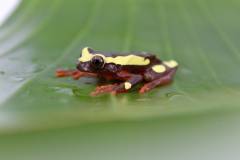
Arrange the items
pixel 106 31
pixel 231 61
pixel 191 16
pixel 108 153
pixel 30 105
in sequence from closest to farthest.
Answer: pixel 108 153 < pixel 30 105 < pixel 231 61 < pixel 106 31 < pixel 191 16

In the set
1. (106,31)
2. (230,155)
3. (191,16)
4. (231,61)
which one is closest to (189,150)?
(230,155)

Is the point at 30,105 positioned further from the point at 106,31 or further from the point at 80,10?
the point at 80,10

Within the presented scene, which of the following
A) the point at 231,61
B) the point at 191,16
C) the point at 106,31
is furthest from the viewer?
the point at 191,16

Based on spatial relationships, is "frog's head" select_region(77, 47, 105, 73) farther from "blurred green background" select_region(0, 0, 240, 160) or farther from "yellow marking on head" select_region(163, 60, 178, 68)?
"yellow marking on head" select_region(163, 60, 178, 68)

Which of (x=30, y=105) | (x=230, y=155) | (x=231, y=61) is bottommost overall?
(x=230, y=155)

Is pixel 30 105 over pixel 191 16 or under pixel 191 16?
under

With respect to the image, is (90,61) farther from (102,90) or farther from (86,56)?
Result: (102,90)

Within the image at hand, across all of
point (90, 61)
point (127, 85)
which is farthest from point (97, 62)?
point (127, 85)

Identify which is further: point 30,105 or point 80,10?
point 80,10
